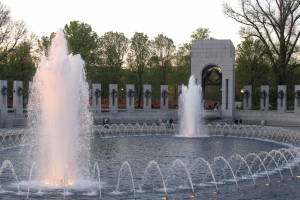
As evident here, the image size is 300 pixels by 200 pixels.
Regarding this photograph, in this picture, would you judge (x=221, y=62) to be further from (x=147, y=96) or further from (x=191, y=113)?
(x=191, y=113)

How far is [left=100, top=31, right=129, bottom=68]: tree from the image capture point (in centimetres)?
5719

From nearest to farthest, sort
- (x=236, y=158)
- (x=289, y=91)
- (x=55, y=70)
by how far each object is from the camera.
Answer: (x=55, y=70)
(x=236, y=158)
(x=289, y=91)

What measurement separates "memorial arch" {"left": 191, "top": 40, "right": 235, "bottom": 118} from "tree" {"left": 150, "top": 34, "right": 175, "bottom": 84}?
1702 cm

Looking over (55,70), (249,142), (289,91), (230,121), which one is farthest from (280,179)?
(289,91)

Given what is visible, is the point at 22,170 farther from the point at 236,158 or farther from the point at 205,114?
the point at 205,114

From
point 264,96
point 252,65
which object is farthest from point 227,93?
point 252,65

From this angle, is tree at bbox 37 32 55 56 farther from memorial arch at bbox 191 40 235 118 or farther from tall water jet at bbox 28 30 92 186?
tall water jet at bbox 28 30 92 186

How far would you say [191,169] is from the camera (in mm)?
17109

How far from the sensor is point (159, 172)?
53.7ft

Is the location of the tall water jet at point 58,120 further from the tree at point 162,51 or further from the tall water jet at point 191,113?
the tree at point 162,51

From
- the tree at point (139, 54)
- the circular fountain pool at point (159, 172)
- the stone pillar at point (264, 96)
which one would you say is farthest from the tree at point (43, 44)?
the circular fountain pool at point (159, 172)

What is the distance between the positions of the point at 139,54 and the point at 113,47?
3.69 m

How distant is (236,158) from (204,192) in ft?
22.5

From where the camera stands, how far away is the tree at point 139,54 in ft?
195
